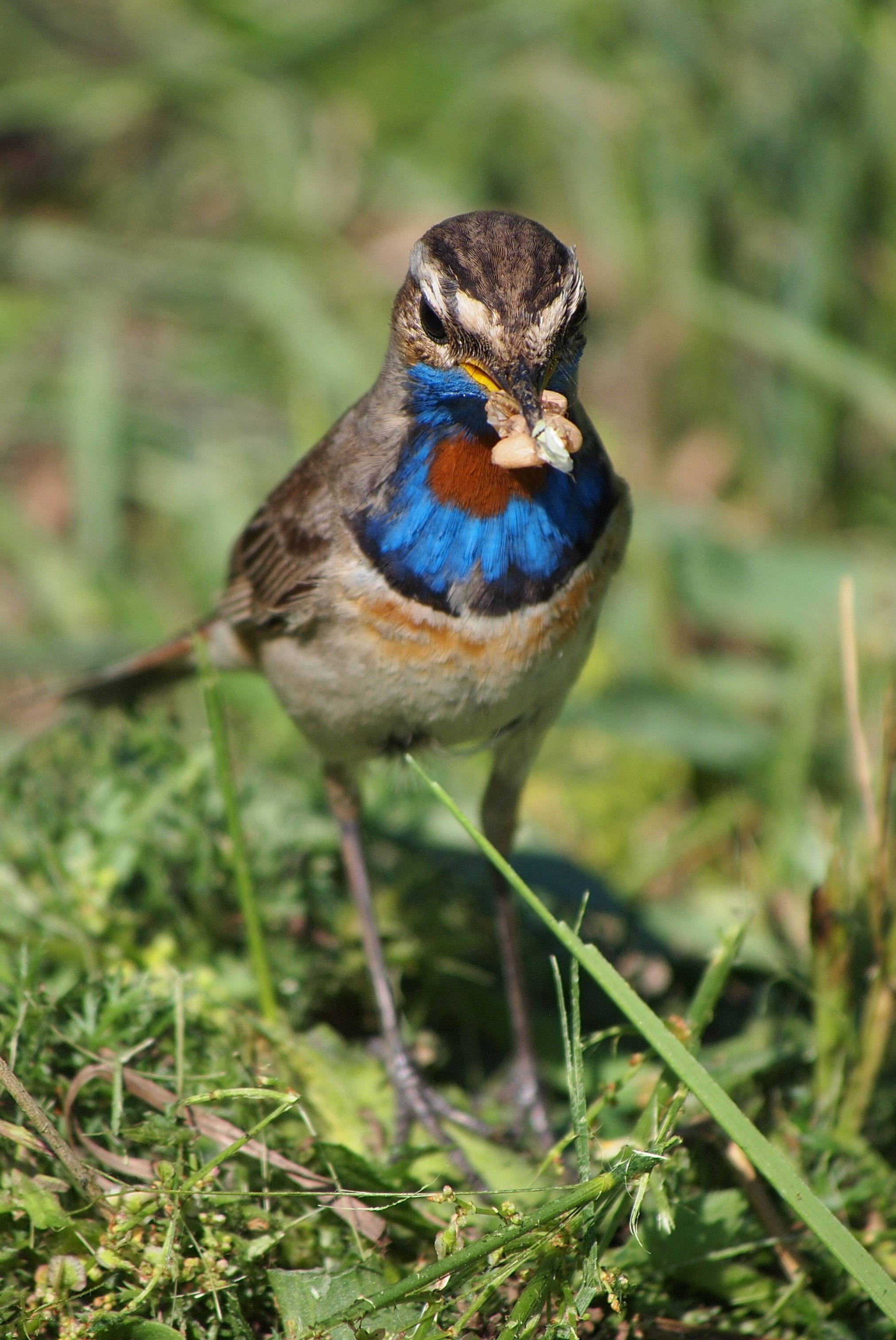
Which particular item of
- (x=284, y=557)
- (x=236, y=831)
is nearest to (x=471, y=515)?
(x=284, y=557)

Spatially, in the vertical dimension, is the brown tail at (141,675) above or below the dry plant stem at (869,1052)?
above

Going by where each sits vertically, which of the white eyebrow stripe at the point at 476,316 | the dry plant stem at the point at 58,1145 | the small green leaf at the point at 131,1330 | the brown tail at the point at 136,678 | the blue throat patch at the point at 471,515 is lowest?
the small green leaf at the point at 131,1330

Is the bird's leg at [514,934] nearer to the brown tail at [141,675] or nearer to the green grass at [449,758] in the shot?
the green grass at [449,758]

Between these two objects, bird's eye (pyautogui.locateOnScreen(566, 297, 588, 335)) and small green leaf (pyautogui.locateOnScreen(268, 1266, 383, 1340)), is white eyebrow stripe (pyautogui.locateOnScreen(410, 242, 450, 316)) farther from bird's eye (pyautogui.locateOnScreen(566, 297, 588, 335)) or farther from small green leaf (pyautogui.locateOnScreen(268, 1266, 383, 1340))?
small green leaf (pyautogui.locateOnScreen(268, 1266, 383, 1340))

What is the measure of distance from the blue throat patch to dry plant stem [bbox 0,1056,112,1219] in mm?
1345

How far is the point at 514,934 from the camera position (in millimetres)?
4020

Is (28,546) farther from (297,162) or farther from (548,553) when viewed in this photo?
(548,553)

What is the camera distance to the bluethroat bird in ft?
9.73

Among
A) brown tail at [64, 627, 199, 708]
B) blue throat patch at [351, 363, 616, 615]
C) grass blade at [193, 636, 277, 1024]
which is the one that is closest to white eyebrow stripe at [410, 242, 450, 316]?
blue throat patch at [351, 363, 616, 615]

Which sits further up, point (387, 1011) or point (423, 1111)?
point (387, 1011)

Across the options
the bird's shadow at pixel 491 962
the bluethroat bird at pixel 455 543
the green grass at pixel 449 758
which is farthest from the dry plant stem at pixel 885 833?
the bird's shadow at pixel 491 962

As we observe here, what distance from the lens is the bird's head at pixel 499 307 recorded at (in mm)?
2914

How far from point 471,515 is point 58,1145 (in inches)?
61.3

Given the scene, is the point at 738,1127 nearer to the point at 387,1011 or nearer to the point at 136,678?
the point at 387,1011
